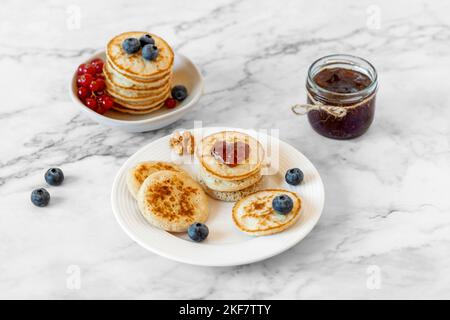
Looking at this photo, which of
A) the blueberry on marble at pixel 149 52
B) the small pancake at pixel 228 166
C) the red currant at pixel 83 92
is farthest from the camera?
the red currant at pixel 83 92

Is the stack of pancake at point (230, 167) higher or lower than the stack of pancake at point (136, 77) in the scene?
lower

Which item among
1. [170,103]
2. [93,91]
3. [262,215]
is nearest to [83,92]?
[93,91]

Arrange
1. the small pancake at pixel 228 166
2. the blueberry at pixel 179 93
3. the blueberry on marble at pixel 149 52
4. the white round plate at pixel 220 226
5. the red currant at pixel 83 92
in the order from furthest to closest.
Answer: the blueberry at pixel 179 93 < the red currant at pixel 83 92 < the blueberry on marble at pixel 149 52 < the small pancake at pixel 228 166 < the white round plate at pixel 220 226

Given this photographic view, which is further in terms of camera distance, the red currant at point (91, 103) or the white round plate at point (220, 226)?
the red currant at point (91, 103)

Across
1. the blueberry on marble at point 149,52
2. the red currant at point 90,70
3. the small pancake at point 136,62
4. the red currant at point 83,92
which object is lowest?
the red currant at point 83,92

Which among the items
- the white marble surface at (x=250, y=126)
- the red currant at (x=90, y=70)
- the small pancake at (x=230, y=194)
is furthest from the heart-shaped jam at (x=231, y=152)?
the red currant at (x=90, y=70)

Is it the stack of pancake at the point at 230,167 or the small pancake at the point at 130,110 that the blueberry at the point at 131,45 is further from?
the stack of pancake at the point at 230,167

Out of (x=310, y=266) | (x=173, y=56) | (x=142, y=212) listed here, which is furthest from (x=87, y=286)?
(x=173, y=56)

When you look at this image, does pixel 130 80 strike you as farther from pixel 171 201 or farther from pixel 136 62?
pixel 171 201
